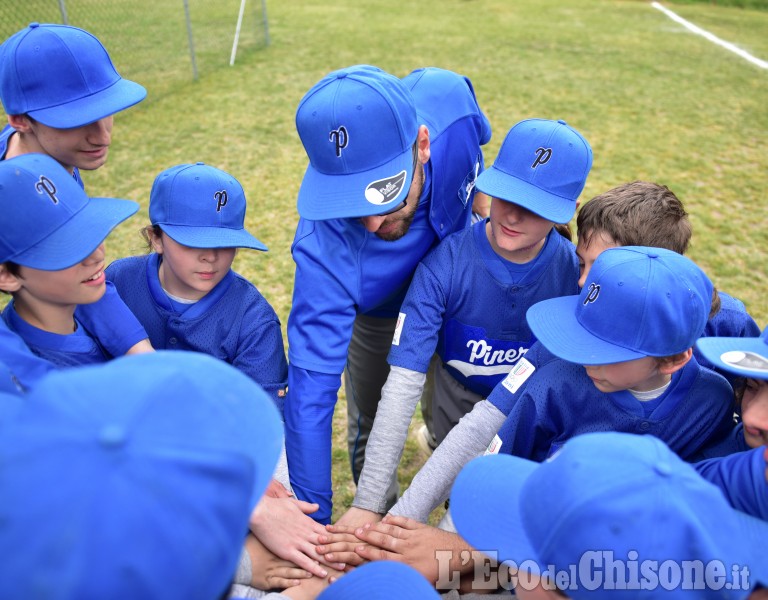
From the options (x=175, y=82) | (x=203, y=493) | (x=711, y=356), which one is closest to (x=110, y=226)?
(x=203, y=493)

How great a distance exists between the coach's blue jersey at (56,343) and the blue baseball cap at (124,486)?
1.01m

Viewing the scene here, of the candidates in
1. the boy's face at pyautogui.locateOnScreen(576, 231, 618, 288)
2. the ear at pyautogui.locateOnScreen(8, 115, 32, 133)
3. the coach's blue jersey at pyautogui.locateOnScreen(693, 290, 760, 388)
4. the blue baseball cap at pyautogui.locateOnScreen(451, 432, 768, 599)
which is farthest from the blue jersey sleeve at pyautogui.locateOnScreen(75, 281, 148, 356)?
the coach's blue jersey at pyautogui.locateOnScreen(693, 290, 760, 388)

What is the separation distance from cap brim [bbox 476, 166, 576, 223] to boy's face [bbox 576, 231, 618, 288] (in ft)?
0.63

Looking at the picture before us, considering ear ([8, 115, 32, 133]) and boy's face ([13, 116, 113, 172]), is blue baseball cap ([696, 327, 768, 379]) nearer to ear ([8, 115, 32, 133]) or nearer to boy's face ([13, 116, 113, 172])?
boy's face ([13, 116, 113, 172])

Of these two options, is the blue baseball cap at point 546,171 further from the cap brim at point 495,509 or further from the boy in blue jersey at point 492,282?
the cap brim at point 495,509

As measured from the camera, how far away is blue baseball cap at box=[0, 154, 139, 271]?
157cm

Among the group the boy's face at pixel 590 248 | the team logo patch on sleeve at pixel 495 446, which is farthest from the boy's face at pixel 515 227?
the team logo patch on sleeve at pixel 495 446

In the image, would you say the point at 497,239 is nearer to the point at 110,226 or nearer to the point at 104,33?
the point at 110,226

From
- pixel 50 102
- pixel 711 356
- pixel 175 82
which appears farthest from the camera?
pixel 175 82

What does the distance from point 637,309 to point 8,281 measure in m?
1.62

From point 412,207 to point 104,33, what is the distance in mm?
8789

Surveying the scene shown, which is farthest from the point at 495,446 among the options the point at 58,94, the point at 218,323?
the point at 58,94

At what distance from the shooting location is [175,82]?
8875mm

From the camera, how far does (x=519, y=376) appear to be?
1892mm
